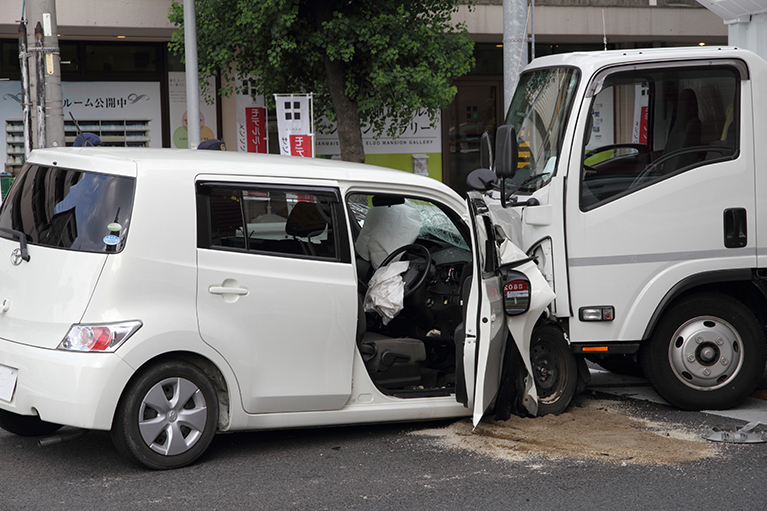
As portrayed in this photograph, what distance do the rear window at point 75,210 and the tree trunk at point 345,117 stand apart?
758 centimetres

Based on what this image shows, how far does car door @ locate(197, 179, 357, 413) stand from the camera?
192 inches

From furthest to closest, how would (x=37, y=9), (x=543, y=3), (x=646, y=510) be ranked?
1. (x=543, y=3)
2. (x=37, y=9)
3. (x=646, y=510)

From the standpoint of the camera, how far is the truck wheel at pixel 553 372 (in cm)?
590

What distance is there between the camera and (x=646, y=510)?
168 inches

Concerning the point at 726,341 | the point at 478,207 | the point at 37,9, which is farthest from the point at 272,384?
the point at 37,9

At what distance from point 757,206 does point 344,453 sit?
3181 mm

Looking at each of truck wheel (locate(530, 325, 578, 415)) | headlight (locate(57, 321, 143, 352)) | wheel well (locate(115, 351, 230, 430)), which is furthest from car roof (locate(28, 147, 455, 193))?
truck wheel (locate(530, 325, 578, 415))

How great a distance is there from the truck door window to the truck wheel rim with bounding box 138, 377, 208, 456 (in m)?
2.89

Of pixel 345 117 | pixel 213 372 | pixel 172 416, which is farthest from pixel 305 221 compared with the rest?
pixel 345 117

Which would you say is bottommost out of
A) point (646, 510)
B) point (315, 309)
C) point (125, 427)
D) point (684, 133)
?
point (646, 510)

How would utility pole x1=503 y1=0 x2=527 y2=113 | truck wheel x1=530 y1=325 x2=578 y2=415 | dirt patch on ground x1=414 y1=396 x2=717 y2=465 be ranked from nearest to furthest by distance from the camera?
1. dirt patch on ground x1=414 y1=396 x2=717 y2=465
2. truck wheel x1=530 y1=325 x2=578 y2=415
3. utility pole x1=503 y1=0 x2=527 y2=113

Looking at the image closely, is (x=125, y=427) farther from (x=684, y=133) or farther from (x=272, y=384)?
(x=684, y=133)

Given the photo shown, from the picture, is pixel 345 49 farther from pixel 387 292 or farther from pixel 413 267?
pixel 387 292

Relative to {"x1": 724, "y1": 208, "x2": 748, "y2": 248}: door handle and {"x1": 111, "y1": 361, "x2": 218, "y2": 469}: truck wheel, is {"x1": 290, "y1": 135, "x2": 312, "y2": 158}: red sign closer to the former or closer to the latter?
{"x1": 724, "y1": 208, "x2": 748, "y2": 248}: door handle
